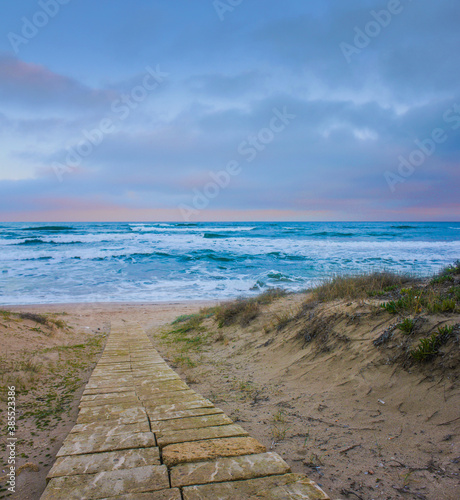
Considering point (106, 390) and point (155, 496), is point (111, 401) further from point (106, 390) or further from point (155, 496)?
point (155, 496)

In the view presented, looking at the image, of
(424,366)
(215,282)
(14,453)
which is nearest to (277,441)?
(424,366)

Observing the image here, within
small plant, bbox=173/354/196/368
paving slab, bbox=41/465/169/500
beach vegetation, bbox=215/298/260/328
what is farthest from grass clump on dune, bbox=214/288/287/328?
paving slab, bbox=41/465/169/500

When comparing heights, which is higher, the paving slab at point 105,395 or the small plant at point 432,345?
the small plant at point 432,345

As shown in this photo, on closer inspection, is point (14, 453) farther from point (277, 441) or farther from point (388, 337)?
point (388, 337)

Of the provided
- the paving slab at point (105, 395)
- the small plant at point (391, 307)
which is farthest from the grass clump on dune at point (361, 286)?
the paving slab at point (105, 395)

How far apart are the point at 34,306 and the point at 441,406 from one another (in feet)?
46.2

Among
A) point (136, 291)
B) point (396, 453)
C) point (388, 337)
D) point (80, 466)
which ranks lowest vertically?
point (136, 291)

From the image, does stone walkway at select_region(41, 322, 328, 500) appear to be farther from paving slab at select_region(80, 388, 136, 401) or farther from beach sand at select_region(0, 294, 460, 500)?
beach sand at select_region(0, 294, 460, 500)

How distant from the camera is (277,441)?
11.2ft

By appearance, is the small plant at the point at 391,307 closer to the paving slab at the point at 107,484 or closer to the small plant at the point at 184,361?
the small plant at the point at 184,361

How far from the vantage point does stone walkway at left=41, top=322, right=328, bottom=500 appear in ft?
7.04

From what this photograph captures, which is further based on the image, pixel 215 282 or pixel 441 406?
pixel 215 282

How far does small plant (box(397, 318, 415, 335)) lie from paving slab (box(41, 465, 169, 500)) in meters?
3.57

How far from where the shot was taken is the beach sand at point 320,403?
274cm
